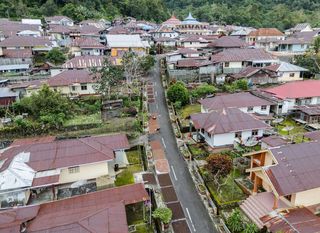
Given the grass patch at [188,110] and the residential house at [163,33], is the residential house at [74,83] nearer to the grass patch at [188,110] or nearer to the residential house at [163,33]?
the grass patch at [188,110]

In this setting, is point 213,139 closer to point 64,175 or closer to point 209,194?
point 209,194

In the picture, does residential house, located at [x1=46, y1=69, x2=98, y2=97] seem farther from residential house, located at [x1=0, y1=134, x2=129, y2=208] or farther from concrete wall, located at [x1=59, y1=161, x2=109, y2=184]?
concrete wall, located at [x1=59, y1=161, x2=109, y2=184]

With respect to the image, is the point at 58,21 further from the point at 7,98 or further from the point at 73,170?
the point at 73,170

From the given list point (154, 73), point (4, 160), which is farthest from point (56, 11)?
point (4, 160)

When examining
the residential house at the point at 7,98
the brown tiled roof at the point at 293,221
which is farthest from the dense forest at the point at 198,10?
the brown tiled roof at the point at 293,221

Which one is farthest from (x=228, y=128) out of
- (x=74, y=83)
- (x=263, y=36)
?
(x=263, y=36)
